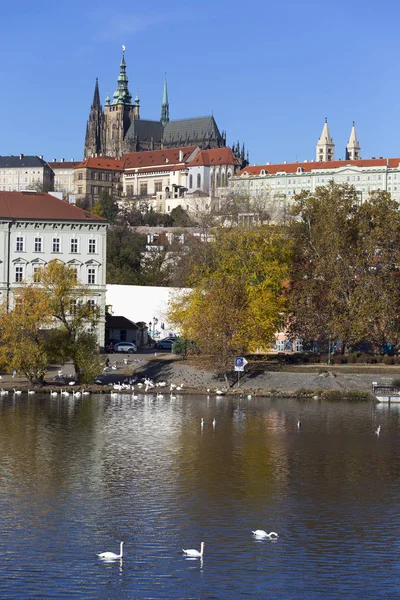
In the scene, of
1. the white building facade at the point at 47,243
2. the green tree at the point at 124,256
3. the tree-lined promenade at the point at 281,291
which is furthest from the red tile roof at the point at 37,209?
the green tree at the point at 124,256

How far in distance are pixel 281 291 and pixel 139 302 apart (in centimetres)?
2652

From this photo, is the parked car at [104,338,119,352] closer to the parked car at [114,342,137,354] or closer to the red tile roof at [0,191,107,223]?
the parked car at [114,342,137,354]

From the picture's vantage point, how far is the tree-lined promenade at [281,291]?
64.4 metres

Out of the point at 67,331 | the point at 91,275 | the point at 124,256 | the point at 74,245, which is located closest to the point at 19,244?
the point at 74,245

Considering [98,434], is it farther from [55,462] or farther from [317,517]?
[317,517]

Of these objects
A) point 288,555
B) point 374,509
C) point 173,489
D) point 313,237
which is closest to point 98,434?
point 173,489

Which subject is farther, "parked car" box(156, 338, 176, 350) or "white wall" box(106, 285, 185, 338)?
"white wall" box(106, 285, 185, 338)

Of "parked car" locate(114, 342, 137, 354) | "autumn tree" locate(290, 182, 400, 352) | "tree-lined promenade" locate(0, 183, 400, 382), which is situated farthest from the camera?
"parked car" locate(114, 342, 137, 354)

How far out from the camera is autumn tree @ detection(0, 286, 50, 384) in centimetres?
6150

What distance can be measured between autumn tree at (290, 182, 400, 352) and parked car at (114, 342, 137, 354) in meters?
14.7

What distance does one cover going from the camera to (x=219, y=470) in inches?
1570

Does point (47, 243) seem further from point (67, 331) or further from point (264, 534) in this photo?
point (264, 534)

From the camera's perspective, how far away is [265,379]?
66750mm

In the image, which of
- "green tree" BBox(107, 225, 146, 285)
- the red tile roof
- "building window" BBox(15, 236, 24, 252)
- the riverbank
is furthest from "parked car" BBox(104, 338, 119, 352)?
"green tree" BBox(107, 225, 146, 285)
